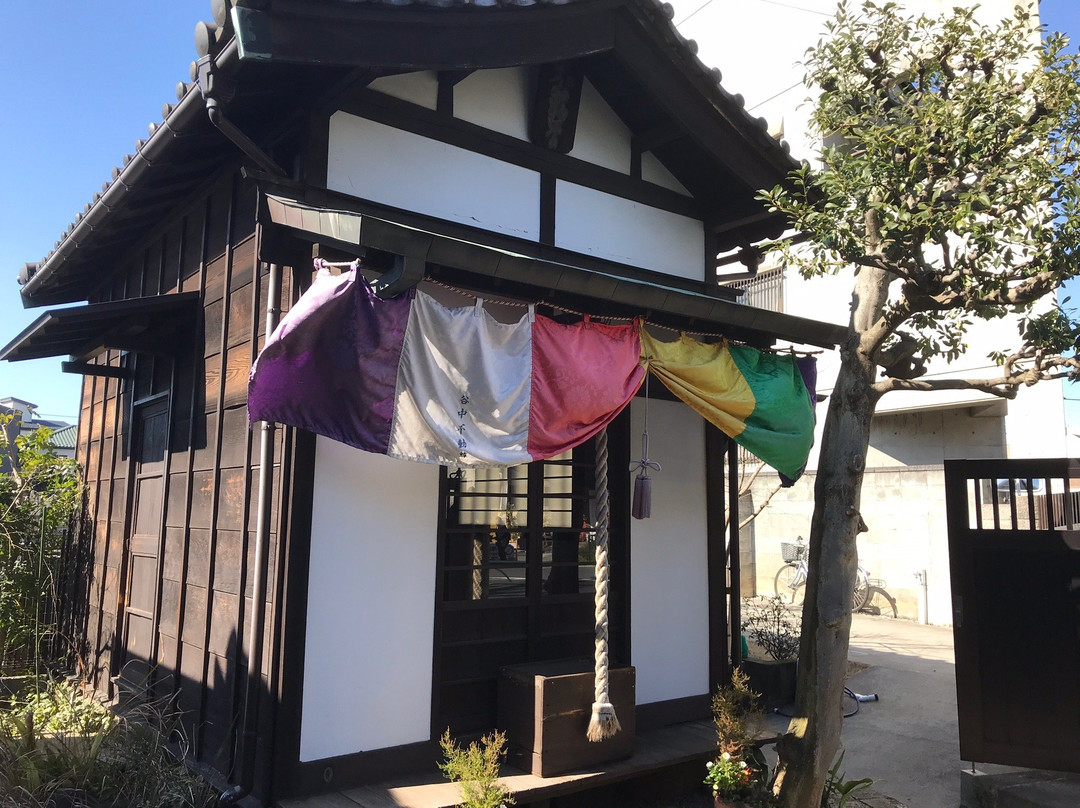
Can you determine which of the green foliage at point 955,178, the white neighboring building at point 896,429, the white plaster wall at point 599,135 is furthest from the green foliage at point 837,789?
the white neighboring building at point 896,429

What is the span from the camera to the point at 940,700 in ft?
34.7

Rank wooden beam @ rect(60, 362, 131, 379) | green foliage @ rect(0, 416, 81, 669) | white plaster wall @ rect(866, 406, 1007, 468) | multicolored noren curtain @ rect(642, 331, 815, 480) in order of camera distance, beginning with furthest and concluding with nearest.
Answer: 1. white plaster wall @ rect(866, 406, 1007, 468)
2. green foliage @ rect(0, 416, 81, 669)
3. wooden beam @ rect(60, 362, 131, 379)
4. multicolored noren curtain @ rect(642, 331, 815, 480)

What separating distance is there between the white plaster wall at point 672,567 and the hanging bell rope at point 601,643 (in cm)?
131

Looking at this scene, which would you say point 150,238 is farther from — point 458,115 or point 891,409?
point 891,409

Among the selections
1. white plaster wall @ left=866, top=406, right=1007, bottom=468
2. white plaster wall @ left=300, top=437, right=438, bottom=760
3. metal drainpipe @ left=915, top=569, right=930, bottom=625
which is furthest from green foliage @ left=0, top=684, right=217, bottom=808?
white plaster wall @ left=866, top=406, right=1007, bottom=468

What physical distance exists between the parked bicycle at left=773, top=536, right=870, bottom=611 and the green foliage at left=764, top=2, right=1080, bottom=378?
40.1 ft

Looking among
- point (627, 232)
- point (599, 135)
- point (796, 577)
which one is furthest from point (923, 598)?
point (599, 135)

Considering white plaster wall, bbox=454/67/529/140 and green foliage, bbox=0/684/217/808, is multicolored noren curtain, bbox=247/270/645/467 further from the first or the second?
green foliage, bbox=0/684/217/808

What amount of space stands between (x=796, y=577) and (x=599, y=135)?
13.9 m

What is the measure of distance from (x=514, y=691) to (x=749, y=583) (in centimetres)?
1514

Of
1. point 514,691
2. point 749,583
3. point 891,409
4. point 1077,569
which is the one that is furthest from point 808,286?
point 514,691

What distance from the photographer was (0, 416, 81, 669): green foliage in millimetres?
9266

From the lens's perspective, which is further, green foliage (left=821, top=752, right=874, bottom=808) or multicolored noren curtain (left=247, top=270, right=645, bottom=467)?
green foliage (left=821, top=752, right=874, bottom=808)

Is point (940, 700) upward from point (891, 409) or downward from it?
downward
